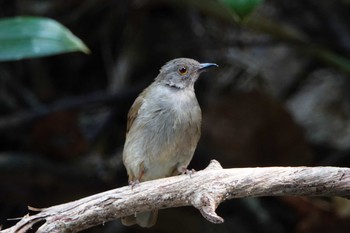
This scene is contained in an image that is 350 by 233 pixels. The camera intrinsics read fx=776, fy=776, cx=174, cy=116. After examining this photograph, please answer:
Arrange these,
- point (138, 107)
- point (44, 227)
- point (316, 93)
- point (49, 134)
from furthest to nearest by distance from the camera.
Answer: point (316, 93)
point (49, 134)
point (138, 107)
point (44, 227)

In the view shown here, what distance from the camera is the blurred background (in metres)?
6.38

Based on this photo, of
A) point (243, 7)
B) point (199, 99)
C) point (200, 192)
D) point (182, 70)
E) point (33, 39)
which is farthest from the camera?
point (199, 99)

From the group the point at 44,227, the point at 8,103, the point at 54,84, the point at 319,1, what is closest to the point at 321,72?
the point at 319,1

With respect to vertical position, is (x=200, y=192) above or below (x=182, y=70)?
below

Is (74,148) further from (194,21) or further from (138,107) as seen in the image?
(194,21)

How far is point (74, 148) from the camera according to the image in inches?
256

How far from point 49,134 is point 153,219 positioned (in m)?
1.62

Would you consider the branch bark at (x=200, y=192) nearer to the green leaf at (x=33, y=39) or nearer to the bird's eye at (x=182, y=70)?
the green leaf at (x=33, y=39)

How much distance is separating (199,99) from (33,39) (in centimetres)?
285

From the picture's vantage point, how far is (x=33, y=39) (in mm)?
4883

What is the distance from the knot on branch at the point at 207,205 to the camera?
3582 mm

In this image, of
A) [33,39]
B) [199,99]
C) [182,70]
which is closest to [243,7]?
[182,70]

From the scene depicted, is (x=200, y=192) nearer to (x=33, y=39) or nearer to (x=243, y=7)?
(x=243, y=7)

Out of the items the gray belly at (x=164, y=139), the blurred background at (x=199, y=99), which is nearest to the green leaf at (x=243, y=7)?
the gray belly at (x=164, y=139)
